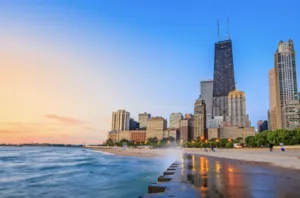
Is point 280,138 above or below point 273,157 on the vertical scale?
below

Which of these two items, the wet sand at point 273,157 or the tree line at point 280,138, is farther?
the tree line at point 280,138

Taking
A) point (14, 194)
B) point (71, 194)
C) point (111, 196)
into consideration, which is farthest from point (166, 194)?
point (14, 194)

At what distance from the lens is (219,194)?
7.58 metres

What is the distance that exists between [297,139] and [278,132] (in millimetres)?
9432

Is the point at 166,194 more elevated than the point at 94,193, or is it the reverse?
the point at 166,194

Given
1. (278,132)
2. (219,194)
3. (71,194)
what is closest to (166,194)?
(219,194)

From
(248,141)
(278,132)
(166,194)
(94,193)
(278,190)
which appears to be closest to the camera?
(166,194)

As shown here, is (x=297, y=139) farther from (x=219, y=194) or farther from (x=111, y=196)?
→ (x=219, y=194)

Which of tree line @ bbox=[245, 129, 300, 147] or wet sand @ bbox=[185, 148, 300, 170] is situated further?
tree line @ bbox=[245, 129, 300, 147]

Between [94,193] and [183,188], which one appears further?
[94,193]

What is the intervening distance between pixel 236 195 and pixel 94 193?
15.4 meters

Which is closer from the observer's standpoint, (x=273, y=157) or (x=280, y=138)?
(x=273, y=157)

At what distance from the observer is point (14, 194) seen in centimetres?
2038

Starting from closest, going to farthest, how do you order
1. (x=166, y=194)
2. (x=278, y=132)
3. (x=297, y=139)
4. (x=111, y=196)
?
(x=166, y=194)
(x=111, y=196)
(x=297, y=139)
(x=278, y=132)
